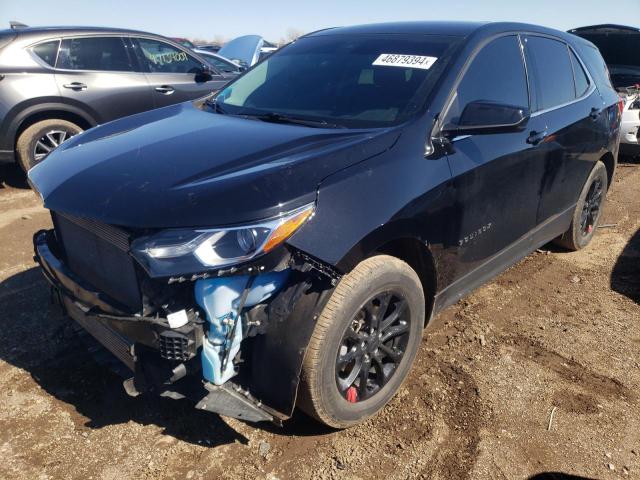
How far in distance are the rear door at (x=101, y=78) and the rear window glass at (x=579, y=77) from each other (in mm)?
4781

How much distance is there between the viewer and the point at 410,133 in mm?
2398

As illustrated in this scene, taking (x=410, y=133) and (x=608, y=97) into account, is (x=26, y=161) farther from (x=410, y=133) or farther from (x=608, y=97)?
(x=608, y=97)

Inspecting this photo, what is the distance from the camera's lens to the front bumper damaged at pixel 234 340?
6.17 ft

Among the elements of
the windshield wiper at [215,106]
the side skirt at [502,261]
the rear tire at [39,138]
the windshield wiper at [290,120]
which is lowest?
the side skirt at [502,261]

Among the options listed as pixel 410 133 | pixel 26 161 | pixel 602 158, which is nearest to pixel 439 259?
pixel 410 133

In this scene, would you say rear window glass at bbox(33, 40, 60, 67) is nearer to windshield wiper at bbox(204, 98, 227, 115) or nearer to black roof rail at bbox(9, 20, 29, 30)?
black roof rail at bbox(9, 20, 29, 30)

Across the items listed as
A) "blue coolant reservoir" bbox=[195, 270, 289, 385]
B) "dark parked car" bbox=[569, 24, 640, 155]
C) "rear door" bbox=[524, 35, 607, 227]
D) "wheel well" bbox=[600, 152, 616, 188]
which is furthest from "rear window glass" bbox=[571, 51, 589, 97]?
"dark parked car" bbox=[569, 24, 640, 155]

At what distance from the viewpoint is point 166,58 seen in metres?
6.78

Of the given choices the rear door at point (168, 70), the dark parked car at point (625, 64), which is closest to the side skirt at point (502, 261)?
the rear door at point (168, 70)

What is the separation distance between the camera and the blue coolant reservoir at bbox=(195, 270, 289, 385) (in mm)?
1866

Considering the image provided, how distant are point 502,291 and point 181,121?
2.56 meters

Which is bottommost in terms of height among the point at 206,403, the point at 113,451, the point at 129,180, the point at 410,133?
the point at 113,451

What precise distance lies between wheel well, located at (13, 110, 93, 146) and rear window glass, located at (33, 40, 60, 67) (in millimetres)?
535

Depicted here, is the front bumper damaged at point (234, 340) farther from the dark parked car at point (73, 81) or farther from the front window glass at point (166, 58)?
the front window glass at point (166, 58)
